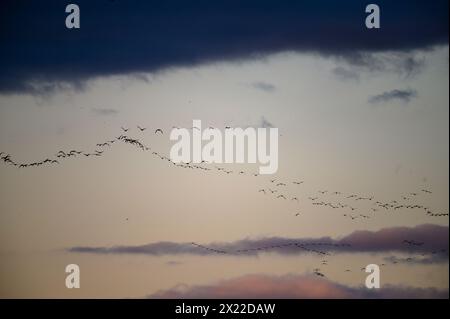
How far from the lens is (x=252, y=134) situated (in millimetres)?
7898

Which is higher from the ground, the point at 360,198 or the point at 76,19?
the point at 76,19

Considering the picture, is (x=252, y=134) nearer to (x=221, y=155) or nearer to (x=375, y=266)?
(x=221, y=155)

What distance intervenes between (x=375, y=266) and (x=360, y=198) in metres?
0.70

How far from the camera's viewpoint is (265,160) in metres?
7.92

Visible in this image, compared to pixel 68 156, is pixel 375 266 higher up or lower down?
lower down
